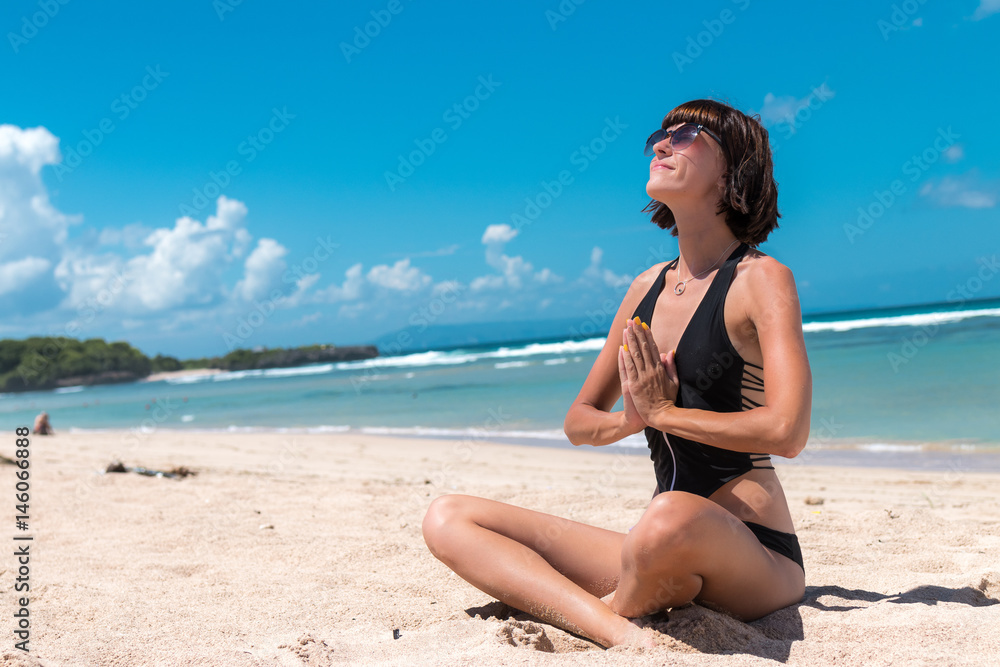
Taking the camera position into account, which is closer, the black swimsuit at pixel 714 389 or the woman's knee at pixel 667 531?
the woman's knee at pixel 667 531

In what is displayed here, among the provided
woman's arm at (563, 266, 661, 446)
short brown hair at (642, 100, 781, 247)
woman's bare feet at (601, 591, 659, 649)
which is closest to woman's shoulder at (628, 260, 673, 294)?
woman's arm at (563, 266, 661, 446)

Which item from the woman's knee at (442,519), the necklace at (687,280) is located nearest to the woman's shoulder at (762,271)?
the necklace at (687,280)

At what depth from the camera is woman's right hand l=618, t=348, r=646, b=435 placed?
2.31 m

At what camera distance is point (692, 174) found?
2359 millimetres

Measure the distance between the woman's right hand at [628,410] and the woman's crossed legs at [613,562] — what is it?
38 cm

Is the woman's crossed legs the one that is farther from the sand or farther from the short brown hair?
the short brown hair

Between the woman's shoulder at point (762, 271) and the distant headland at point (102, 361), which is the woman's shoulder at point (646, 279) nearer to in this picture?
the woman's shoulder at point (762, 271)

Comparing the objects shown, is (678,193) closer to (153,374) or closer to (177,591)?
(177,591)

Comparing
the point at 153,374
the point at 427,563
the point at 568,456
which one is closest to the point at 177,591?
the point at 427,563

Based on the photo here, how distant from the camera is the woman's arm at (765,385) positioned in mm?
2025

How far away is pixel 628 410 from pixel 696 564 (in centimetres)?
57

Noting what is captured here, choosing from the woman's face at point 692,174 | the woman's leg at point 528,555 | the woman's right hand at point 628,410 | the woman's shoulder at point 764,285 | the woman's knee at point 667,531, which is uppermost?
the woman's face at point 692,174

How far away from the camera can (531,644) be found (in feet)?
7.34

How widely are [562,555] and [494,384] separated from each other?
1957 cm
